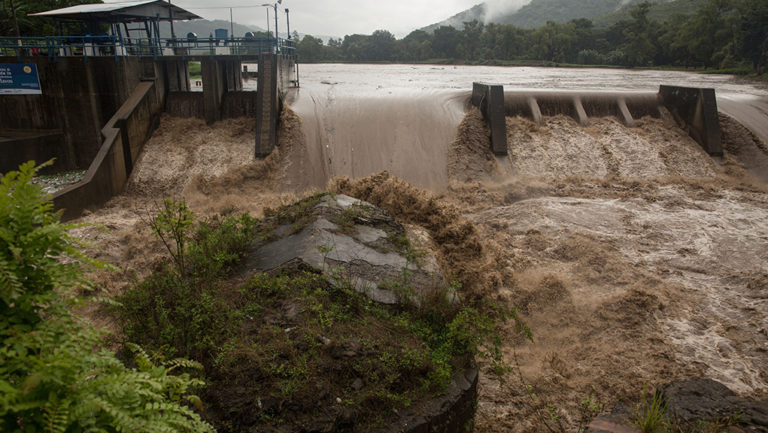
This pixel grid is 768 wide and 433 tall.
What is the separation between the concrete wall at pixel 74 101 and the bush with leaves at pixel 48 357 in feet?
54.2

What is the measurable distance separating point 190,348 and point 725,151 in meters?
17.5

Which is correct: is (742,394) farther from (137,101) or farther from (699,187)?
(137,101)

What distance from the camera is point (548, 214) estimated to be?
1222 cm

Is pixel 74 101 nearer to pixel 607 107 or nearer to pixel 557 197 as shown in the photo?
pixel 557 197

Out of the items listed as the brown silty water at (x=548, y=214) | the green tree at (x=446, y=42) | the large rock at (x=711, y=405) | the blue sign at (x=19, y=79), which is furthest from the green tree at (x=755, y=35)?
the blue sign at (x=19, y=79)

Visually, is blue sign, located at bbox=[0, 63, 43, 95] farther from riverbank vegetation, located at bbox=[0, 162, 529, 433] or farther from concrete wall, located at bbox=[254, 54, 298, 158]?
riverbank vegetation, located at bbox=[0, 162, 529, 433]

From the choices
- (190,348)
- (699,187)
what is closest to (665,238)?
(699,187)

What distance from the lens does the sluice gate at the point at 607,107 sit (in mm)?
16016

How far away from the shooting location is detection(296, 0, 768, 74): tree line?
34.1 meters

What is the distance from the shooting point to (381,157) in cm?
1534

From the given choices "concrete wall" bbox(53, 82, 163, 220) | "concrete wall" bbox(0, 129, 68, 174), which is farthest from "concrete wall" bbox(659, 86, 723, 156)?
"concrete wall" bbox(0, 129, 68, 174)

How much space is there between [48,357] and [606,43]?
59599 millimetres

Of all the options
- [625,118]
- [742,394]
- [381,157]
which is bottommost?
[742,394]

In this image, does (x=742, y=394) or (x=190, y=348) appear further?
(x=742, y=394)
